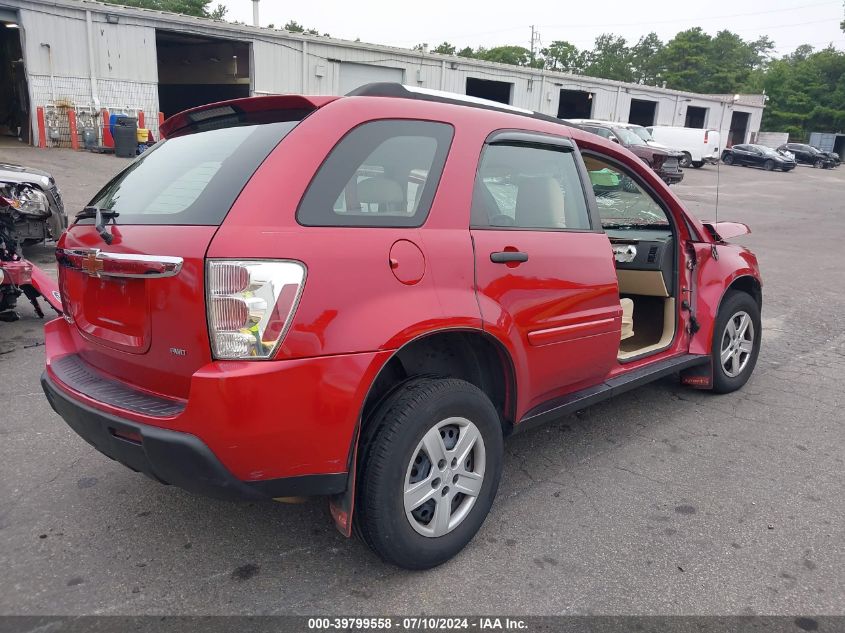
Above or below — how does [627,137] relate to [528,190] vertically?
below

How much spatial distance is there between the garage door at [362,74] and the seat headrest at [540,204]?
76.5 feet

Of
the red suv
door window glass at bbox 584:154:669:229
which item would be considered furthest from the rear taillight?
door window glass at bbox 584:154:669:229

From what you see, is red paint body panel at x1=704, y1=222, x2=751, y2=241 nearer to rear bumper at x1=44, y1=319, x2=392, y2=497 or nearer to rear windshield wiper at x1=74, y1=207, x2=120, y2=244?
rear bumper at x1=44, y1=319, x2=392, y2=497

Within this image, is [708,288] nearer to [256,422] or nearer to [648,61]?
[256,422]

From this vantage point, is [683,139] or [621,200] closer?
[621,200]

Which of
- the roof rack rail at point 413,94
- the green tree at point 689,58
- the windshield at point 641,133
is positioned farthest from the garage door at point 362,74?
the green tree at point 689,58

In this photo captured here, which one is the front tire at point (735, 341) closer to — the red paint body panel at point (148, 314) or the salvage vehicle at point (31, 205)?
the red paint body panel at point (148, 314)

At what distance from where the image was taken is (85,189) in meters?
13.9

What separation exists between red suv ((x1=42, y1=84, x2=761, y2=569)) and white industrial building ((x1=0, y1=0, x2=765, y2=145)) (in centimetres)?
1970

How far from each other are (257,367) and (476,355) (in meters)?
1.11

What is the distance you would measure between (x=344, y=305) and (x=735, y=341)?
11.1ft

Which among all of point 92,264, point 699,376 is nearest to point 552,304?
point 92,264

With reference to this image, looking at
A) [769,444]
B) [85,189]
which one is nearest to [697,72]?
[85,189]

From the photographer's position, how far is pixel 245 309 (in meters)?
2.10
